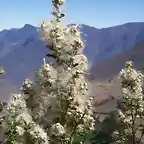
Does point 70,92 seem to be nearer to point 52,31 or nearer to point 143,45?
point 52,31

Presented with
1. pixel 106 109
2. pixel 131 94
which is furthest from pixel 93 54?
pixel 131 94

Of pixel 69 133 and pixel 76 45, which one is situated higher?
pixel 76 45

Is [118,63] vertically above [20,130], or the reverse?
[118,63]

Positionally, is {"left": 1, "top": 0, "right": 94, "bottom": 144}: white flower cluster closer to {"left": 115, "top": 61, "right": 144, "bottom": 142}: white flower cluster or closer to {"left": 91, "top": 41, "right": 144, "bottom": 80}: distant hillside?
{"left": 115, "top": 61, "right": 144, "bottom": 142}: white flower cluster

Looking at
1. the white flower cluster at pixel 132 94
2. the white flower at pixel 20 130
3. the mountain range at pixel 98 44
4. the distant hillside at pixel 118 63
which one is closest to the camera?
the white flower at pixel 20 130

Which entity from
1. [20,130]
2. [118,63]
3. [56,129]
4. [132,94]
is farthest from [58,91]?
[118,63]

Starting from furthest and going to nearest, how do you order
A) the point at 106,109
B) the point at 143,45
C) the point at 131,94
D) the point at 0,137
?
the point at 143,45 < the point at 106,109 < the point at 131,94 < the point at 0,137

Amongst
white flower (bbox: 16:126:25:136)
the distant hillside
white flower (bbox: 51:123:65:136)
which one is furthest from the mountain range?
white flower (bbox: 16:126:25:136)

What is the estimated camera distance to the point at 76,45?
4520 millimetres

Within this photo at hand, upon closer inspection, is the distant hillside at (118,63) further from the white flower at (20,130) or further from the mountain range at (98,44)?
the white flower at (20,130)

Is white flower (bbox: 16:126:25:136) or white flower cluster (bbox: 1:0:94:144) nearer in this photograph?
white flower (bbox: 16:126:25:136)

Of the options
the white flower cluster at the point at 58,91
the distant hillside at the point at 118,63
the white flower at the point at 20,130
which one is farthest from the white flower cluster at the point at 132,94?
the distant hillside at the point at 118,63

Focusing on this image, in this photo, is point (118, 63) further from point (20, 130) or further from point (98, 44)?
point (20, 130)

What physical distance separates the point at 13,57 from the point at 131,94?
81.8 meters
